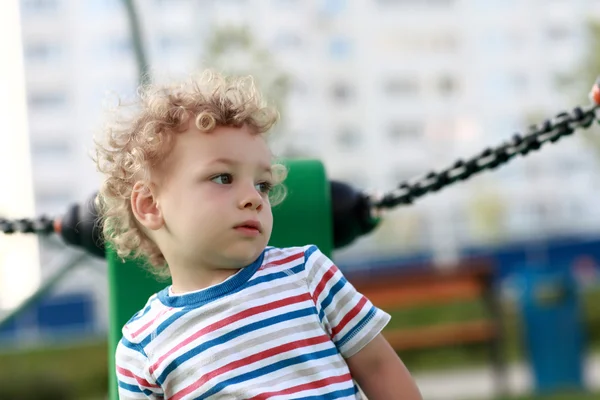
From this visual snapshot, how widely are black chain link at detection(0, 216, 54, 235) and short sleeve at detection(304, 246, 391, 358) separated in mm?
810

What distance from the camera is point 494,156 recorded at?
1548 millimetres

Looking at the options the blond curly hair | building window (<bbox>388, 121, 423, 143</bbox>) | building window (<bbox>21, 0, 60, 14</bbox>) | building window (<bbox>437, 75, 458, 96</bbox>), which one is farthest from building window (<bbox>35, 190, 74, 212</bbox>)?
the blond curly hair

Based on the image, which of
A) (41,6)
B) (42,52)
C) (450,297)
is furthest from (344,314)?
(42,52)

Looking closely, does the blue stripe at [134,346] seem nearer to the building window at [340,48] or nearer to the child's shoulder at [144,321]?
the child's shoulder at [144,321]

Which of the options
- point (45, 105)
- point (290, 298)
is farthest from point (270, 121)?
point (45, 105)

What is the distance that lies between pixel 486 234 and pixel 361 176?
3.75 metres

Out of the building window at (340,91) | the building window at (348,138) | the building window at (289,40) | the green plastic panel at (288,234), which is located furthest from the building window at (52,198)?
the green plastic panel at (288,234)

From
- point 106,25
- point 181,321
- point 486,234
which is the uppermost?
point 106,25

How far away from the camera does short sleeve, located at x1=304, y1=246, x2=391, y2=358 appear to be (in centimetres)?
111

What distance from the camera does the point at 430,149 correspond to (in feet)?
90.6

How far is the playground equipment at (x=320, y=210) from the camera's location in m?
1.48

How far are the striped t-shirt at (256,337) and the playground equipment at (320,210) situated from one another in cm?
34

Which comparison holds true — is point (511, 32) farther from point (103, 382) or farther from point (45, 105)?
point (103, 382)

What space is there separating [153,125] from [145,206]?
10cm
